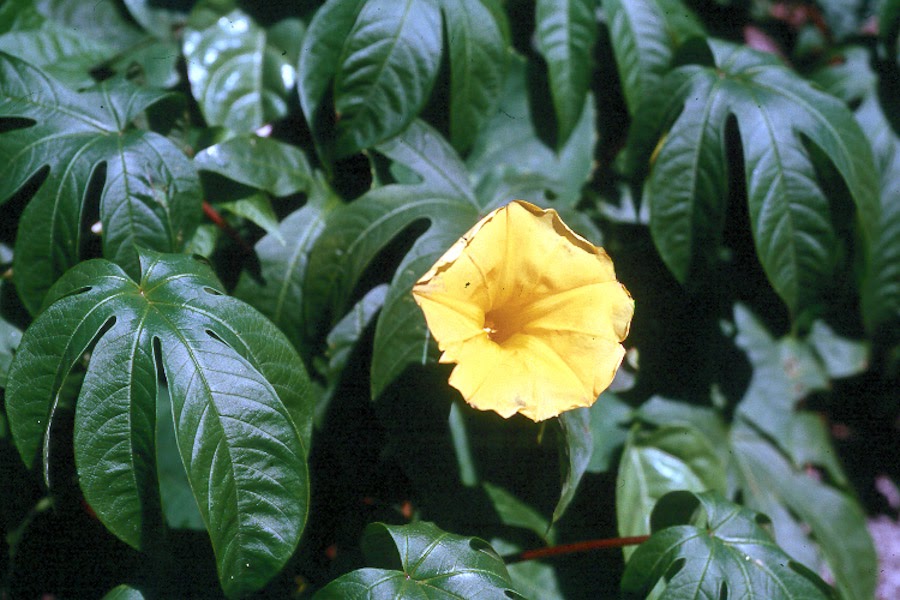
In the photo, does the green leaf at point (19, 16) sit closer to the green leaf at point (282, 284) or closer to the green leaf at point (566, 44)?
the green leaf at point (282, 284)

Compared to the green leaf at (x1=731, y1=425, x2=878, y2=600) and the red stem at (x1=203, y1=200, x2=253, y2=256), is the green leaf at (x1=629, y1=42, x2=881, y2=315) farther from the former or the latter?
the red stem at (x1=203, y1=200, x2=253, y2=256)

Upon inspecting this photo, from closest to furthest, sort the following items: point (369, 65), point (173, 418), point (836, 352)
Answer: point (173, 418) < point (369, 65) < point (836, 352)

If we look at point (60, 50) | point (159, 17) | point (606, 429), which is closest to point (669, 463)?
point (606, 429)

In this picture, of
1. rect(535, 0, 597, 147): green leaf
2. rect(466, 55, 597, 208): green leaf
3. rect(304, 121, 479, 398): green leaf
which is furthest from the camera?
rect(466, 55, 597, 208): green leaf

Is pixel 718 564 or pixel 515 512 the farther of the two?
pixel 515 512

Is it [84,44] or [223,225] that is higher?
[84,44]

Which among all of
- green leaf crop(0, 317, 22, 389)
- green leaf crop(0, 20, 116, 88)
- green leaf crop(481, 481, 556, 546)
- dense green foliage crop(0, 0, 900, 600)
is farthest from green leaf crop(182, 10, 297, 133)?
green leaf crop(481, 481, 556, 546)

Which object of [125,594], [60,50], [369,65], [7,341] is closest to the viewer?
[125,594]

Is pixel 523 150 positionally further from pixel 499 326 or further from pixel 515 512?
→ pixel 515 512
